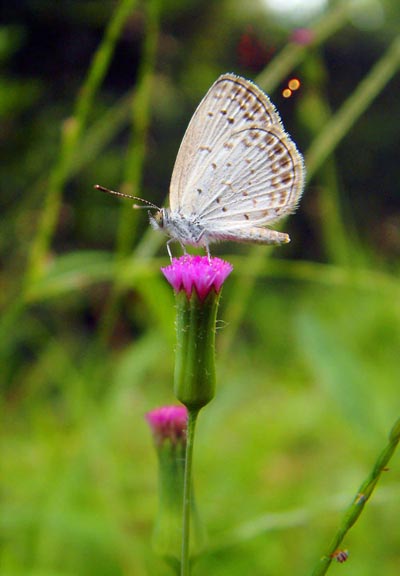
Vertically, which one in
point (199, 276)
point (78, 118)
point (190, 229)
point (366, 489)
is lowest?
point (366, 489)

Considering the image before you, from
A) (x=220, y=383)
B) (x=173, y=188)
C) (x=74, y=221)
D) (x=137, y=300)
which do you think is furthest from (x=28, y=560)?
(x=74, y=221)

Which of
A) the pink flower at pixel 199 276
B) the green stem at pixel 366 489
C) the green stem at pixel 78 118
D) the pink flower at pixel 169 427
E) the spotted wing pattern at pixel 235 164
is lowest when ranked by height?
the green stem at pixel 366 489

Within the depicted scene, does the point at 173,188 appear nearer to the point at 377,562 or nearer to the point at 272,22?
the point at 377,562

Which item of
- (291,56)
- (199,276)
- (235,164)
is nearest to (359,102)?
(291,56)

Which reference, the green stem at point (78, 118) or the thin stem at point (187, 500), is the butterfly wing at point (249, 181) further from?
the thin stem at point (187, 500)

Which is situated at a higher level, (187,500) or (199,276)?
(199,276)

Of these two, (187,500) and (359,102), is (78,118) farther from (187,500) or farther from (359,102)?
(187,500)

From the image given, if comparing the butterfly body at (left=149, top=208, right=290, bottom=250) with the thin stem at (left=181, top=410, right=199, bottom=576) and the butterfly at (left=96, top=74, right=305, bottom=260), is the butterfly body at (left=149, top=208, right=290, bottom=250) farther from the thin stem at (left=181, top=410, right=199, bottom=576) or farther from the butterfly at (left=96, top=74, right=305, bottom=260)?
the thin stem at (left=181, top=410, right=199, bottom=576)

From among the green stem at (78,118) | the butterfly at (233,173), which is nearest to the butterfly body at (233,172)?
the butterfly at (233,173)
